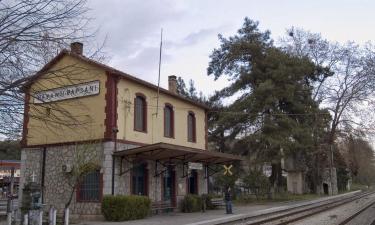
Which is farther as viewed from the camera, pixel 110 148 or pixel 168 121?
pixel 168 121

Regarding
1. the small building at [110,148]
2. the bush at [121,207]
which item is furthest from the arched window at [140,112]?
the bush at [121,207]

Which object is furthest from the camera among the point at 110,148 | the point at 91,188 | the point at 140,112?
the point at 140,112

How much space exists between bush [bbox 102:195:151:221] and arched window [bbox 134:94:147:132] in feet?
16.6

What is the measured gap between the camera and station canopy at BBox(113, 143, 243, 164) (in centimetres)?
2266

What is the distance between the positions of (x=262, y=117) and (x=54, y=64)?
31344 mm

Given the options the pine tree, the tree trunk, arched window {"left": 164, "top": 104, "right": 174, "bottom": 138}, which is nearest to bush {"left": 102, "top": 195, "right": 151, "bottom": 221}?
Answer: arched window {"left": 164, "top": 104, "right": 174, "bottom": 138}

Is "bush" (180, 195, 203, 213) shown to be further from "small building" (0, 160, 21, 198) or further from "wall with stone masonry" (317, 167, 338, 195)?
"wall with stone masonry" (317, 167, 338, 195)

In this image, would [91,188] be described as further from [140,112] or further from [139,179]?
[140,112]

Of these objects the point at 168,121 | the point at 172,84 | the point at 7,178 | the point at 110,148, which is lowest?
the point at 110,148

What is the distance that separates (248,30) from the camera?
155ft

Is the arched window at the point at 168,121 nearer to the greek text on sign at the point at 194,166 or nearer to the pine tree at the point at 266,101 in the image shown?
the greek text on sign at the point at 194,166

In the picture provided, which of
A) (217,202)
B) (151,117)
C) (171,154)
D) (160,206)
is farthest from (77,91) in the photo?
(217,202)

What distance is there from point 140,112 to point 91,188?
16.8 feet

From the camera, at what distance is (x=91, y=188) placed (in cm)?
2353
